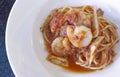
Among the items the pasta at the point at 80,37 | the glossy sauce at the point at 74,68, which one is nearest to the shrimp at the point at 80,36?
the pasta at the point at 80,37

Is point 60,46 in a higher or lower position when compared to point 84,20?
lower

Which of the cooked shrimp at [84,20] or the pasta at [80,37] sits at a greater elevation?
the cooked shrimp at [84,20]

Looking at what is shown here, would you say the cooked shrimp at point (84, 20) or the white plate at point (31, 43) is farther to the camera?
the cooked shrimp at point (84, 20)

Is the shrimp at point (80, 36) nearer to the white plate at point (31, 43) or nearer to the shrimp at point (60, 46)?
the shrimp at point (60, 46)

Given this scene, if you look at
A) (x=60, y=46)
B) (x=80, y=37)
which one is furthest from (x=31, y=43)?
(x=80, y=37)

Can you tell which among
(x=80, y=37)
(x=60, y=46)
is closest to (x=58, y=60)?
(x=60, y=46)

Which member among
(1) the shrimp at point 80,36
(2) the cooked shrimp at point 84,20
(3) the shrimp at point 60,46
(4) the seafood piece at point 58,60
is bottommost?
(4) the seafood piece at point 58,60

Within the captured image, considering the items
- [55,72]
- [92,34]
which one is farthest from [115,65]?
[55,72]

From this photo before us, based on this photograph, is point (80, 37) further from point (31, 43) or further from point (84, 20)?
point (31, 43)

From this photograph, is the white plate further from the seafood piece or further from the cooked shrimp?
the cooked shrimp
